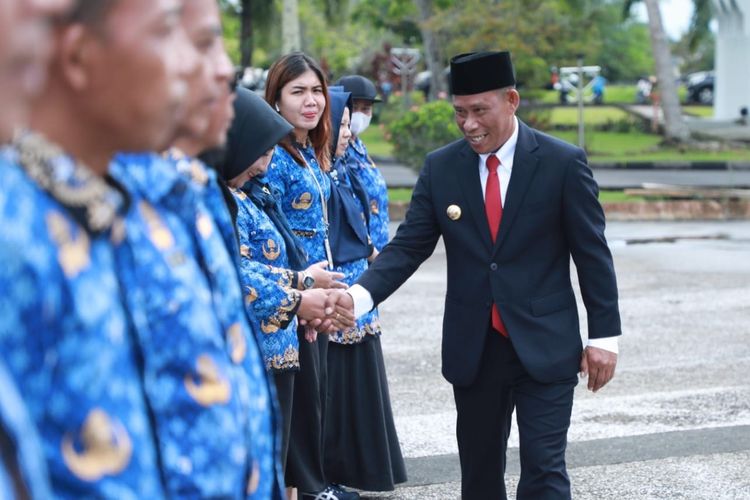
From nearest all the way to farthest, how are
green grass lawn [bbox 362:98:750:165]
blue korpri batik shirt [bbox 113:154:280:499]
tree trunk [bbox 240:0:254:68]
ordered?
blue korpri batik shirt [bbox 113:154:280:499] < green grass lawn [bbox 362:98:750:165] < tree trunk [bbox 240:0:254:68]

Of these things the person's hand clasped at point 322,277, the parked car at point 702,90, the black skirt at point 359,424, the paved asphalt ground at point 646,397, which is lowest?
the paved asphalt ground at point 646,397

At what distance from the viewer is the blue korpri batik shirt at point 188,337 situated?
2043mm

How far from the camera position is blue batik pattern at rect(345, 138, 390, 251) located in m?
6.65

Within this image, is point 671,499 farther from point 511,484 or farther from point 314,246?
point 314,246

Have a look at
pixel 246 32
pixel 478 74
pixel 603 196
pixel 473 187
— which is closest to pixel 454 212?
pixel 473 187

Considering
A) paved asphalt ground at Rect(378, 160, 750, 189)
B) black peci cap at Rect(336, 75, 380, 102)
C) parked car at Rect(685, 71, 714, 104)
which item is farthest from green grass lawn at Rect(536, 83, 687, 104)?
black peci cap at Rect(336, 75, 380, 102)

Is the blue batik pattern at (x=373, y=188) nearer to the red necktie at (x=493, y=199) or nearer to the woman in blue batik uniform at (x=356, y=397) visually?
the woman in blue batik uniform at (x=356, y=397)

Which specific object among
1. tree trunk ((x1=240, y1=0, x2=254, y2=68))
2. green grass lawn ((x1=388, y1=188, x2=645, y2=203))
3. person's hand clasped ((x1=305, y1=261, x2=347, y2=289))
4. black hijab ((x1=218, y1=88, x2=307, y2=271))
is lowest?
green grass lawn ((x1=388, y1=188, x2=645, y2=203))

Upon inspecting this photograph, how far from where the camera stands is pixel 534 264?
4742 mm

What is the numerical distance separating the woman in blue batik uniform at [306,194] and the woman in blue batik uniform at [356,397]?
0.14 meters

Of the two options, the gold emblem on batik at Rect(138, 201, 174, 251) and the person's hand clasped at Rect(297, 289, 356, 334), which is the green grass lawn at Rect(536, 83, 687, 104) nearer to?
the person's hand clasped at Rect(297, 289, 356, 334)

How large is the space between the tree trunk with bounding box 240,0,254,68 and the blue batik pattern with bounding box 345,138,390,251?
34949 mm

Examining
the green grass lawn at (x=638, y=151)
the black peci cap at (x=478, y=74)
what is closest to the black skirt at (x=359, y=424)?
the black peci cap at (x=478, y=74)

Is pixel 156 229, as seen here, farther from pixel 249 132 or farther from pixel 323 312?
pixel 323 312
